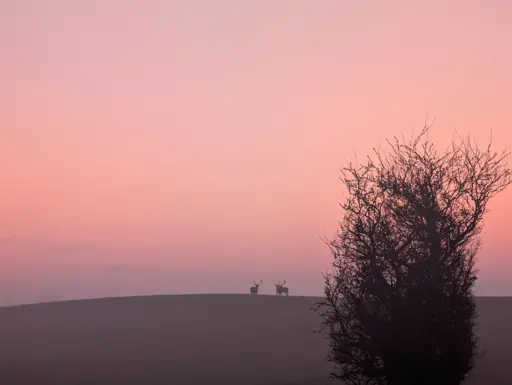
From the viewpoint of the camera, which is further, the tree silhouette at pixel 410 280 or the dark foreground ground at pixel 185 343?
the dark foreground ground at pixel 185 343

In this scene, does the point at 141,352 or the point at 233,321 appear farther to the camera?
the point at 233,321

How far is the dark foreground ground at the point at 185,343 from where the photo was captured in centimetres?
3061

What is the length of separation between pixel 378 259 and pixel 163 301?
45.8m

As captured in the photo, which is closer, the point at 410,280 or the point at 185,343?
the point at 410,280

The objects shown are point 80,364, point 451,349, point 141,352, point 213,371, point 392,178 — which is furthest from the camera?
point 141,352

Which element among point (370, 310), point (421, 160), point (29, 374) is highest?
point (421, 160)

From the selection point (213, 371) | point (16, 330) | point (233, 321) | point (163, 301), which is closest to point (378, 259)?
point (213, 371)

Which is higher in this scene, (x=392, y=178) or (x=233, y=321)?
(x=392, y=178)

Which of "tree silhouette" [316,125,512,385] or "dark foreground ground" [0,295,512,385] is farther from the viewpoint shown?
"dark foreground ground" [0,295,512,385]

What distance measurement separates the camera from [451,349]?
59.4 feet

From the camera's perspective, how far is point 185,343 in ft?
132

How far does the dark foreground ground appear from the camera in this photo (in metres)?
30.6

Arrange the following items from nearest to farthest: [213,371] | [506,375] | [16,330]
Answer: [506,375] < [213,371] < [16,330]

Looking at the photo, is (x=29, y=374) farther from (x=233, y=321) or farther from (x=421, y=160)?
(x=421, y=160)
